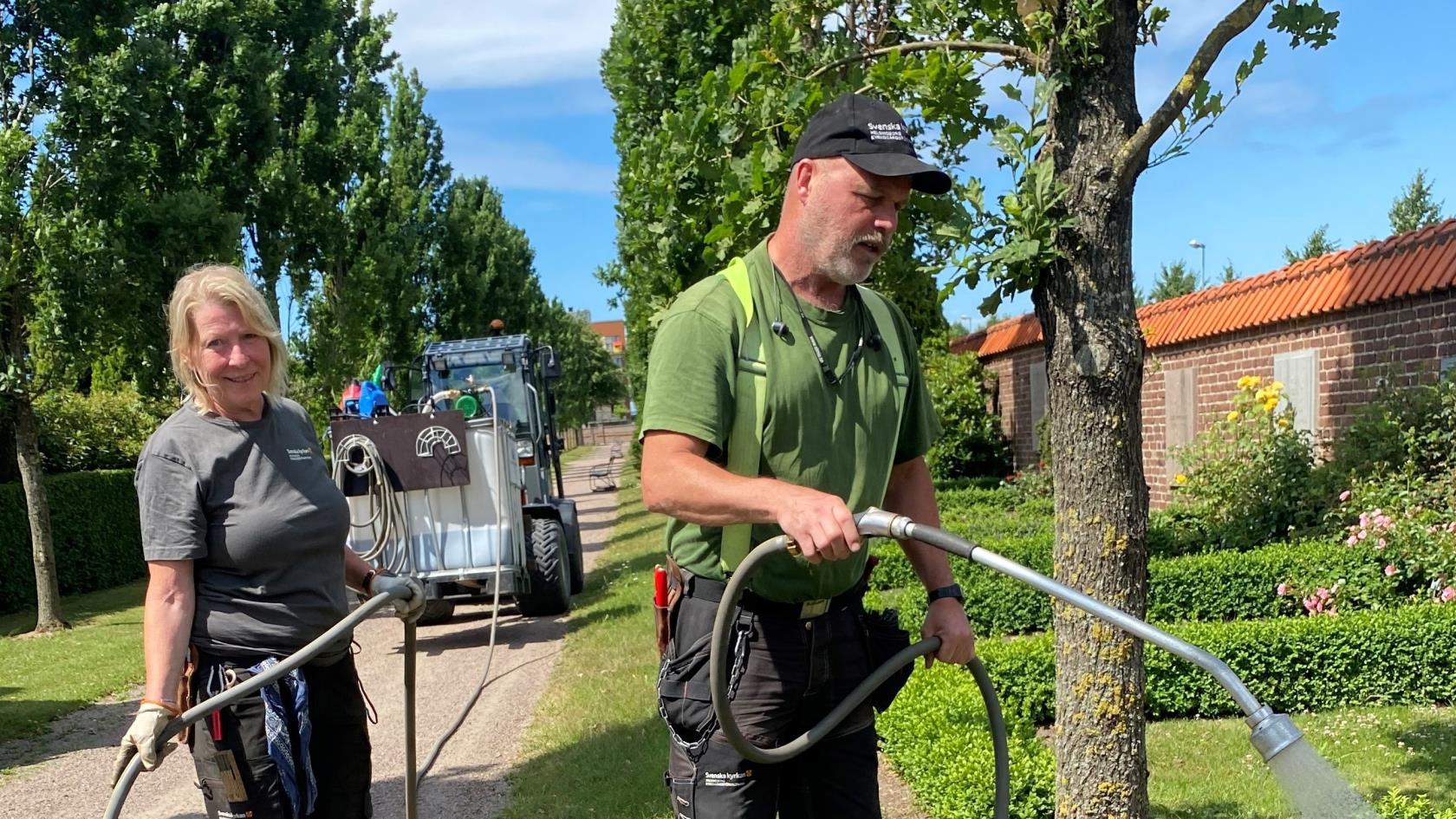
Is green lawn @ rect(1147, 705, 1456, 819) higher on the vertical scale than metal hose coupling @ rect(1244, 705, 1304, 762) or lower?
lower

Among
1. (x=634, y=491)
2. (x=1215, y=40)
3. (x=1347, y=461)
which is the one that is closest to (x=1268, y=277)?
(x=1347, y=461)

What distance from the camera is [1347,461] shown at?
8.74 m

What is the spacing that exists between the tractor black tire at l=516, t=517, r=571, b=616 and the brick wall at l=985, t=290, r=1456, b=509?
548 centimetres

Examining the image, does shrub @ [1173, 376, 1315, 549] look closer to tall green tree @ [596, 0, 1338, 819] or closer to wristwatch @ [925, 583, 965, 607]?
tall green tree @ [596, 0, 1338, 819]

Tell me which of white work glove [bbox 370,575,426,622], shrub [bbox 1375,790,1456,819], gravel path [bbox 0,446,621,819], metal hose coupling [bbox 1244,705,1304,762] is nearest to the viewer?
metal hose coupling [bbox 1244,705,1304,762]

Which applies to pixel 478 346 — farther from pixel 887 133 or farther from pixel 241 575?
pixel 887 133

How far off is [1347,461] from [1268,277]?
2.86 m

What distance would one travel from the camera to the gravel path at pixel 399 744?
19.5 feet

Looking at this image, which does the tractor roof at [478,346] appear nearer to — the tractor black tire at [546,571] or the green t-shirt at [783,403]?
the tractor black tire at [546,571]

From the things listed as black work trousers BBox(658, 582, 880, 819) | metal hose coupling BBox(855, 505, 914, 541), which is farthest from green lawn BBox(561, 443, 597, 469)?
metal hose coupling BBox(855, 505, 914, 541)

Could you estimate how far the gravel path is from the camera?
5.96m

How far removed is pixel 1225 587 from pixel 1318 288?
3430 millimetres

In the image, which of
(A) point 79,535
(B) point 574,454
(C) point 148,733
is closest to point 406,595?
(C) point 148,733

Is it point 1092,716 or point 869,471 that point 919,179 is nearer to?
point 869,471
